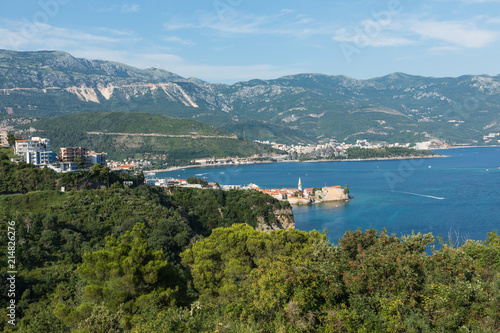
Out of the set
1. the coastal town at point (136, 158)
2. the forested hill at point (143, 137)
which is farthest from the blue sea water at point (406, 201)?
the forested hill at point (143, 137)

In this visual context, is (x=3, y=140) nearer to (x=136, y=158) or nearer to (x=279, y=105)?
(x=136, y=158)

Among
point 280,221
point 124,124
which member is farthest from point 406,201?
point 124,124

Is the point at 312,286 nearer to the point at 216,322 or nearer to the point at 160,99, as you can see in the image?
the point at 216,322

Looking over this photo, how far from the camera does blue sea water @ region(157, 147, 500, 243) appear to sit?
31.3m

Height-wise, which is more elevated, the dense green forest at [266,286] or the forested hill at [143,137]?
the forested hill at [143,137]

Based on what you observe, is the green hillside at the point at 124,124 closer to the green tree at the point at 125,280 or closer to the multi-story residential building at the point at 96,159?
the multi-story residential building at the point at 96,159

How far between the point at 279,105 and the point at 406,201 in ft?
485

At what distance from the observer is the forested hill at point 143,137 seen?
90188 mm

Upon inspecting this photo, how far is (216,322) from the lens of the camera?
6.15 metres

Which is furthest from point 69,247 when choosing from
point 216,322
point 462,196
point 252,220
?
point 462,196

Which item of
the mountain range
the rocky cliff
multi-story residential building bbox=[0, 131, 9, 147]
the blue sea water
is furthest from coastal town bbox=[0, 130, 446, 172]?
the blue sea water

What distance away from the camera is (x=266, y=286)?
6406 mm

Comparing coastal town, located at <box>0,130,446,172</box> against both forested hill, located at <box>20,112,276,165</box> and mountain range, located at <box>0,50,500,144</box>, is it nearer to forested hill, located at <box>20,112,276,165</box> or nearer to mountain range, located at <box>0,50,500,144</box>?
forested hill, located at <box>20,112,276,165</box>

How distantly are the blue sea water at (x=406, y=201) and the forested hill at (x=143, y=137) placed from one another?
2644 centimetres
